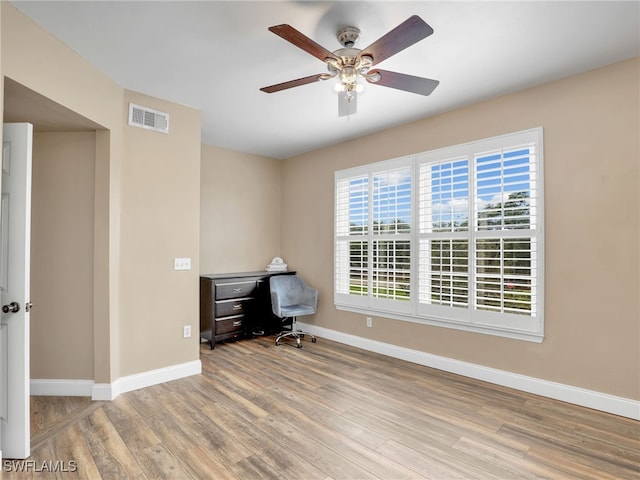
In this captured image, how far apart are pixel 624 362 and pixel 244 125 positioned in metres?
4.31

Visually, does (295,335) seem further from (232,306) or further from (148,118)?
(148,118)

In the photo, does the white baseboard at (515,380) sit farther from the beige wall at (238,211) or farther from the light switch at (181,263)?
the light switch at (181,263)

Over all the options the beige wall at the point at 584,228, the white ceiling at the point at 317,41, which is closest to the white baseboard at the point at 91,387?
the white ceiling at the point at 317,41

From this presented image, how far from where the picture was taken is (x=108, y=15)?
2232 mm

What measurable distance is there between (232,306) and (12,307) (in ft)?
8.72

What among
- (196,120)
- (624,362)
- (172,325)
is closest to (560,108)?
(624,362)

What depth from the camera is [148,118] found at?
3.41 m

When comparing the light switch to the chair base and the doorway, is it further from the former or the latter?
the chair base

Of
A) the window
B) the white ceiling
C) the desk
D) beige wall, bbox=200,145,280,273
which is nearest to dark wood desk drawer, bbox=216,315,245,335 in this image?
the desk

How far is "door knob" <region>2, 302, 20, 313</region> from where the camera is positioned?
221 centimetres

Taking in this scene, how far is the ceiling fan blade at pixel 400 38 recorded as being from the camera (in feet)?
5.82

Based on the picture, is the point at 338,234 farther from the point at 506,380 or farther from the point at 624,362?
the point at 624,362

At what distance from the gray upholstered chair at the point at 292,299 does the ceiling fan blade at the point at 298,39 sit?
128 inches

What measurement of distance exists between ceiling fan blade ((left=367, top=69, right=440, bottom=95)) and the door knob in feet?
9.02
